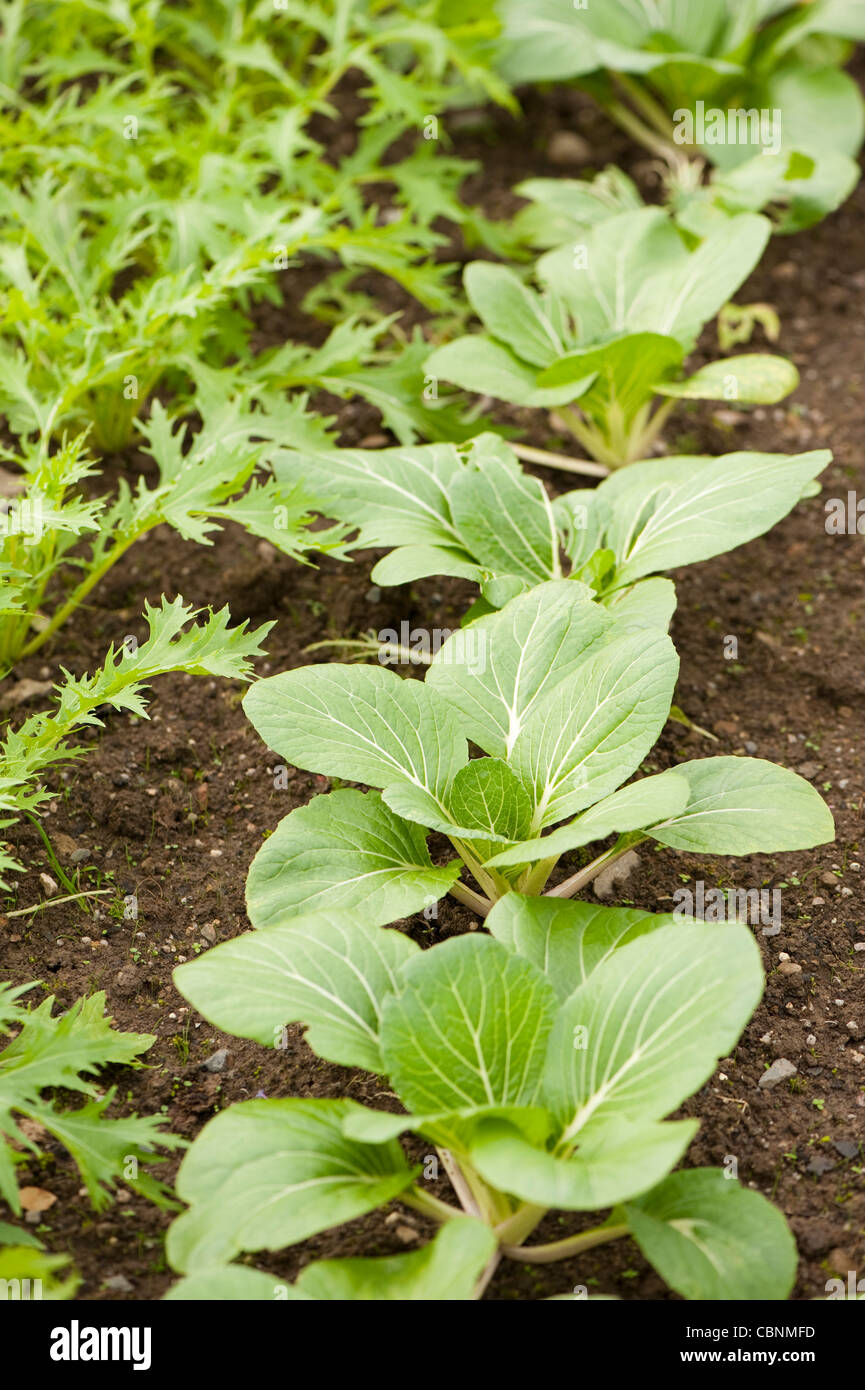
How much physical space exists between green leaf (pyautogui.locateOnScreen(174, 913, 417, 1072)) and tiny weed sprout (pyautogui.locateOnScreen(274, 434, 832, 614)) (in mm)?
887

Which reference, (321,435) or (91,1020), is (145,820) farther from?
(321,435)

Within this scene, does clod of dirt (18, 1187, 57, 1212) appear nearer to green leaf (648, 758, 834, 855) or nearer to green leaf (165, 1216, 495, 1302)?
green leaf (165, 1216, 495, 1302)

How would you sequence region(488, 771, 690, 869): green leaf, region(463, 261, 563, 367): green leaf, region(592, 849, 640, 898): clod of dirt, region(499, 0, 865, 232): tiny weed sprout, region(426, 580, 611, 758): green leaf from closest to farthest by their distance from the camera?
region(488, 771, 690, 869): green leaf < region(426, 580, 611, 758): green leaf < region(592, 849, 640, 898): clod of dirt < region(463, 261, 563, 367): green leaf < region(499, 0, 865, 232): tiny weed sprout

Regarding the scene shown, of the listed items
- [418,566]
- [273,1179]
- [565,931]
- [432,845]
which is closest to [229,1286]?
[273,1179]

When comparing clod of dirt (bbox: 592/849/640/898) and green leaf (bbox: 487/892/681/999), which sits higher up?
green leaf (bbox: 487/892/681/999)

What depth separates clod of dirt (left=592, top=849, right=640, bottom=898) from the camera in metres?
2.60

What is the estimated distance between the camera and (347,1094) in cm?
227

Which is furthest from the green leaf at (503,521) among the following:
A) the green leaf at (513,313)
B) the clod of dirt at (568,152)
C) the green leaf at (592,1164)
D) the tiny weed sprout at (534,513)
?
the clod of dirt at (568,152)

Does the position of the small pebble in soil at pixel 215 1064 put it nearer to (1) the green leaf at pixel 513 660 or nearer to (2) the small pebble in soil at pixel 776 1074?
(1) the green leaf at pixel 513 660

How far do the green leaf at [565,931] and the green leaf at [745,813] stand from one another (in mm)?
184

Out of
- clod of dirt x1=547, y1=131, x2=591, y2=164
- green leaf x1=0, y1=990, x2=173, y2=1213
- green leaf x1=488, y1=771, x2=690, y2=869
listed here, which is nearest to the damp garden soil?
Result: green leaf x1=0, y1=990, x2=173, y2=1213

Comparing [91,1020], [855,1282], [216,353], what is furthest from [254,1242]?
[216,353]
